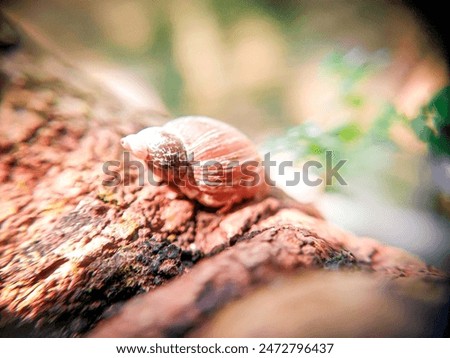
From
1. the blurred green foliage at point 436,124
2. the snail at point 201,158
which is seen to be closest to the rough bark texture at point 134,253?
the snail at point 201,158

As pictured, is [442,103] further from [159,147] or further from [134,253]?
[134,253]

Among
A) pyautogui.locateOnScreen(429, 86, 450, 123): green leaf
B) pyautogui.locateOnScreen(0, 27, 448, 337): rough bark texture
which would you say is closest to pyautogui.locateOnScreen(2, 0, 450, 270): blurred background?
pyautogui.locateOnScreen(429, 86, 450, 123): green leaf

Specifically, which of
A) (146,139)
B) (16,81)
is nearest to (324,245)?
(146,139)

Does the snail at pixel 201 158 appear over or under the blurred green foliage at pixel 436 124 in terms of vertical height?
under

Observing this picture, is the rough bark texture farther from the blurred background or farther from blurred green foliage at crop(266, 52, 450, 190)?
blurred green foliage at crop(266, 52, 450, 190)

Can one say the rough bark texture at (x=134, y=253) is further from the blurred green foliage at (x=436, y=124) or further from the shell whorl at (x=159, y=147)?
the blurred green foliage at (x=436, y=124)
